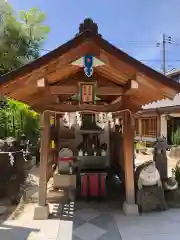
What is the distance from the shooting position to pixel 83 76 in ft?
18.7

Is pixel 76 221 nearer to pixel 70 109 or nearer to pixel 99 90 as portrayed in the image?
pixel 70 109

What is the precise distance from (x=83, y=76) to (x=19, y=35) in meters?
12.3

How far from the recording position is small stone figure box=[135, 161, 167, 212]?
5.73 m

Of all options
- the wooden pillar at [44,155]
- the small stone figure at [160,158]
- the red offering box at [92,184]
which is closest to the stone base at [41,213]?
the wooden pillar at [44,155]

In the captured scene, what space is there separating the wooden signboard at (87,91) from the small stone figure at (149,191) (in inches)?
80.3

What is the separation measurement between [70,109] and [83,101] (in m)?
0.43

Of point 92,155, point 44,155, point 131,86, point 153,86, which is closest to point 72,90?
point 131,86

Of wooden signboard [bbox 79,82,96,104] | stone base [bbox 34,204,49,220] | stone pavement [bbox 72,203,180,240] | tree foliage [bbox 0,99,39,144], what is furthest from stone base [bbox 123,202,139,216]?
tree foliage [bbox 0,99,39,144]

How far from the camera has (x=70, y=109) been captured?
5.74 meters

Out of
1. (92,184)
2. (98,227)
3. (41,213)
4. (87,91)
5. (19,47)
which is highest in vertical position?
(19,47)

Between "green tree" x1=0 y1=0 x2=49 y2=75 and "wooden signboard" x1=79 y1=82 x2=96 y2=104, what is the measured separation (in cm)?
1157

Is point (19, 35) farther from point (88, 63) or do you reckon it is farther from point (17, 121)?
point (88, 63)

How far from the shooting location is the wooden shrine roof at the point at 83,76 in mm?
4383

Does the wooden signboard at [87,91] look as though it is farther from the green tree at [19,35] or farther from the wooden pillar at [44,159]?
the green tree at [19,35]
